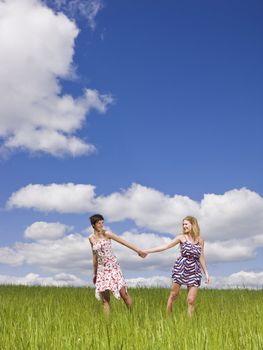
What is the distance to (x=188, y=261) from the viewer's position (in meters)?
9.85

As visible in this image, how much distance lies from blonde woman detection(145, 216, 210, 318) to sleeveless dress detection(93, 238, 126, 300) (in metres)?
0.84

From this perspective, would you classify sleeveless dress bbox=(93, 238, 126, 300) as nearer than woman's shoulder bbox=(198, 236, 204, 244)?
Yes

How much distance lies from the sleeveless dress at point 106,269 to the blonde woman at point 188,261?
0.84 metres

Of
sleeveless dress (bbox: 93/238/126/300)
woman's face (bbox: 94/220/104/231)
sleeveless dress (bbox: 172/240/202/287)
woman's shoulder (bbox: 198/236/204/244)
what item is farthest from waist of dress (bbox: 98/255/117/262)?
woman's shoulder (bbox: 198/236/204/244)

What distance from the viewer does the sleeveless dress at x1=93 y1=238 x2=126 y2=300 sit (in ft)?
31.9

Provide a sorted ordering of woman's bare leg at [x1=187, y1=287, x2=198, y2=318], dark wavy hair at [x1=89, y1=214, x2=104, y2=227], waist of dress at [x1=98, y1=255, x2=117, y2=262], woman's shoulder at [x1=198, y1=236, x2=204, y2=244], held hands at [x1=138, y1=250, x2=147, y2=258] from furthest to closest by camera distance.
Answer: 1. held hands at [x1=138, y1=250, x2=147, y2=258]
2. woman's shoulder at [x1=198, y1=236, x2=204, y2=244]
3. waist of dress at [x1=98, y1=255, x2=117, y2=262]
4. dark wavy hair at [x1=89, y1=214, x2=104, y2=227]
5. woman's bare leg at [x1=187, y1=287, x2=198, y2=318]

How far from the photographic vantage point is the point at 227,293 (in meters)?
16.7

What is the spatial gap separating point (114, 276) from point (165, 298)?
16.7ft

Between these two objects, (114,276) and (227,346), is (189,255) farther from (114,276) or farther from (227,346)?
(227,346)

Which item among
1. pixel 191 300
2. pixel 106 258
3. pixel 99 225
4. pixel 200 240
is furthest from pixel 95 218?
pixel 191 300

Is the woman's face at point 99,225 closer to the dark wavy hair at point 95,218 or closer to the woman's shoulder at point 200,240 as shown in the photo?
the dark wavy hair at point 95,218

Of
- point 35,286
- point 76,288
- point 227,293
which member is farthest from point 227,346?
point 35,286

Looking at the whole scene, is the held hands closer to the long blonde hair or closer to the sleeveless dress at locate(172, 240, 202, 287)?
the sleeveless dress at locate(172, 240, 202, 287)

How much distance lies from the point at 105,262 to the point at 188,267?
5.00 feet
